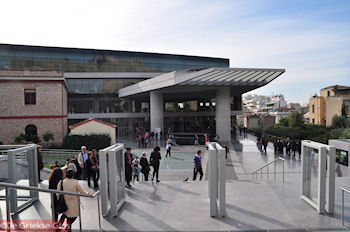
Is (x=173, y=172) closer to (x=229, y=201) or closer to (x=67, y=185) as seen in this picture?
(x=229, y=201)

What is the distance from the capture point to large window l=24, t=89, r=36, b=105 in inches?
947

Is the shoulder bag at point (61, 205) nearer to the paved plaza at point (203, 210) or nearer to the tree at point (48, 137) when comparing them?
the paved plaza at point (203, 210)

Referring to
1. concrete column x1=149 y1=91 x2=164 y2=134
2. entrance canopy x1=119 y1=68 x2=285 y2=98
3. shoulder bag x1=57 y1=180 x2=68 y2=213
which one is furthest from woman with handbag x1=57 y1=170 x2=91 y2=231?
concrete column x1=149 y1=91 x2=164 y2=134

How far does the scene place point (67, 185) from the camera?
508 cm

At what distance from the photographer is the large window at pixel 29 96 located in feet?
78.9

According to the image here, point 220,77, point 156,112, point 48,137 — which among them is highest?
point 220,77

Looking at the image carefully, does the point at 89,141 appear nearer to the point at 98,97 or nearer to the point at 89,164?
the point at 89,164

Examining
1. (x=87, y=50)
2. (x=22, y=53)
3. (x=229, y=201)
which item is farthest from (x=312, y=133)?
(x=22, y=53)

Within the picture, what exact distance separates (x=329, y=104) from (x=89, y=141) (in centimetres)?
4449

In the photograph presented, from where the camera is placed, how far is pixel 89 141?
72.8ft

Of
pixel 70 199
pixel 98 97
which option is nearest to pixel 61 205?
pixel 70 199

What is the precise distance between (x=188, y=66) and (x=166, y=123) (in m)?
16.7

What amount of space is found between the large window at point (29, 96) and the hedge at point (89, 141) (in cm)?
510

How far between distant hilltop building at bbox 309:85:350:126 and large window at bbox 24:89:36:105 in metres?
46.7
